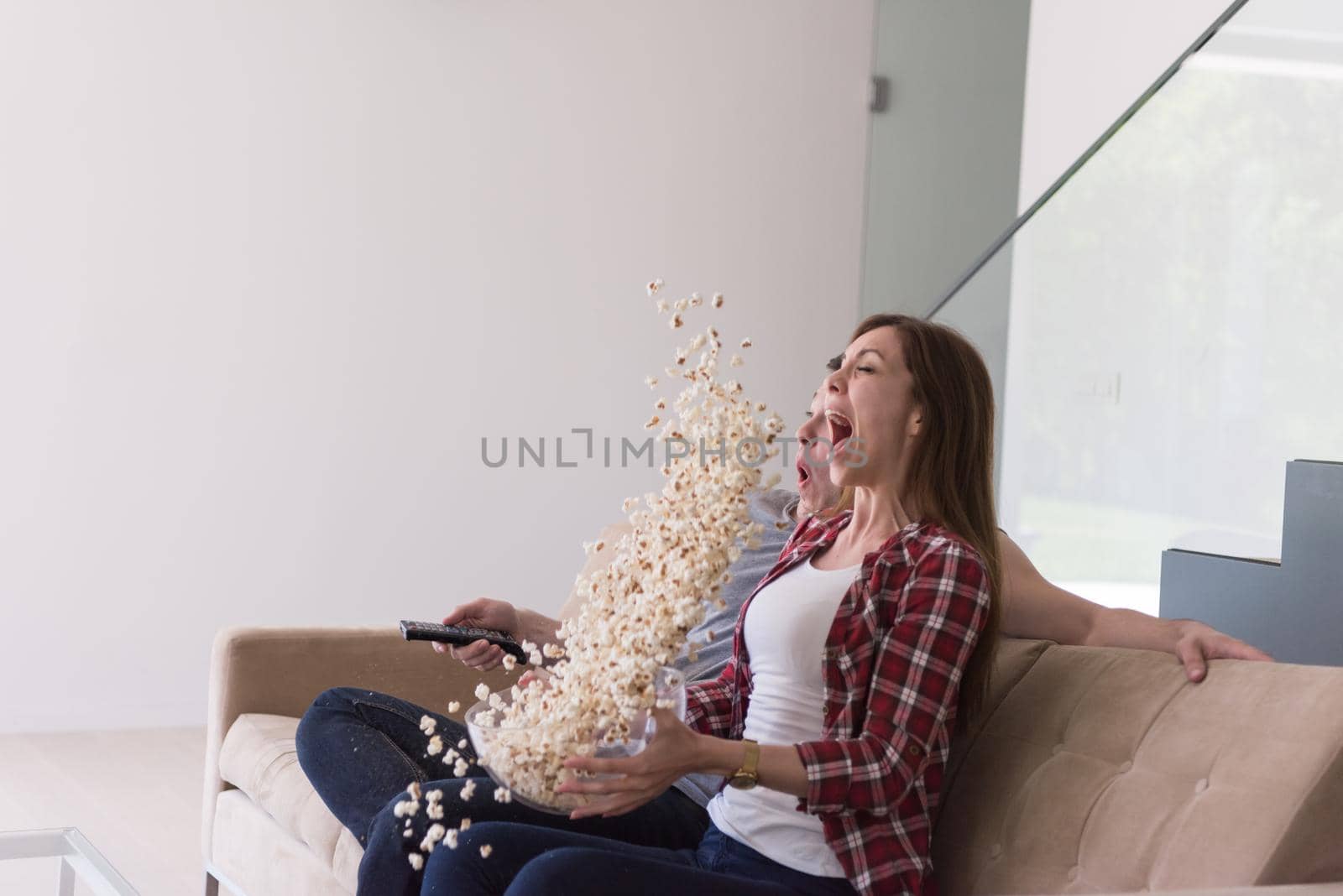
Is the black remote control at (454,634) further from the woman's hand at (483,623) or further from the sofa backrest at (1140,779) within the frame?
the sofa backrest at (1140,779)

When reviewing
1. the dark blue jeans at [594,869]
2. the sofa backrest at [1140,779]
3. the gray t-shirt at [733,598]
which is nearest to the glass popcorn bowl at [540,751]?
the dark blue jeans at [594,869]

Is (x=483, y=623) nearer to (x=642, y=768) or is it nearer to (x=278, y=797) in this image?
(x=278, y=797)

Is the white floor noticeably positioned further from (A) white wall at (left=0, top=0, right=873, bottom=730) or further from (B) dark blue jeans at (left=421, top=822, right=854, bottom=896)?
(B) dark blue jeans at (left=421, top=822, right=854, bottom=896)

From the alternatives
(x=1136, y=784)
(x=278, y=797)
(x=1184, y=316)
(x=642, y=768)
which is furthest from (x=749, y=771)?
(x=1184, y=316)

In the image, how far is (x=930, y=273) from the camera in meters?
4.88

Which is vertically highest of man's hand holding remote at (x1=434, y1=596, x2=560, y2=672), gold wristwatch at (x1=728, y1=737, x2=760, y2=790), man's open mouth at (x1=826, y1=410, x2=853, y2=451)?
man's open mouth at (x1=826, y1=410, x2=853, y2=451)

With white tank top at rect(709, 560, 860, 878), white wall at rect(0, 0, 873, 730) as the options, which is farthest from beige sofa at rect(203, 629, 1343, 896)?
white wall at rect(0, 0, 873, 730)

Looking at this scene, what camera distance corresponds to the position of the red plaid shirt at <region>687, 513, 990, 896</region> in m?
1.46

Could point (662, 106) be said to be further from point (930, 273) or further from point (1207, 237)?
point (1207, 237)

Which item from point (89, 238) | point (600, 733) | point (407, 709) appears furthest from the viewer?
point (89, 238)

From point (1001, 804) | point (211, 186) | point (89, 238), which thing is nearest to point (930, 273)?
point (211, 186)

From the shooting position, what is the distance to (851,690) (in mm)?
1560

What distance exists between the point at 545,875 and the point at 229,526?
3.17 meters

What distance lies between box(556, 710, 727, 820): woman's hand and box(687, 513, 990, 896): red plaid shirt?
150mm
